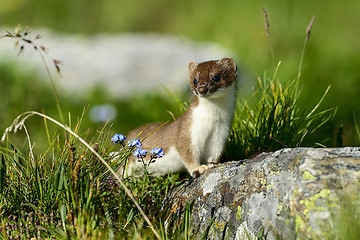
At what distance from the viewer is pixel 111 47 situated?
10.8 meters

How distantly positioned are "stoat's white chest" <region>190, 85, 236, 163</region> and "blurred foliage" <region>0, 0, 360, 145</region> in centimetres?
341

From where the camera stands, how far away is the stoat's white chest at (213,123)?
14.8 ft

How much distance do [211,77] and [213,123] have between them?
1.30 ft

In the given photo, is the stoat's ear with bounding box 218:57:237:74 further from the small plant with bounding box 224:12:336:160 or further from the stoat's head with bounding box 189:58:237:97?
the small plant with bounding box 224:12:336:160

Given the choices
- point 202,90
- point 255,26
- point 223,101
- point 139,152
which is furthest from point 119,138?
point 255,26

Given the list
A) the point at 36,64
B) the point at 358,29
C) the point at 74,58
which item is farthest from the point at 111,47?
the point at 358,29

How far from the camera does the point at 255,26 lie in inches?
461

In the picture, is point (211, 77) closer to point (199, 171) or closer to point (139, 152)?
point (199, 171)

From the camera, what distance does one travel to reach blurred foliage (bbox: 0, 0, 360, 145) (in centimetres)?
874

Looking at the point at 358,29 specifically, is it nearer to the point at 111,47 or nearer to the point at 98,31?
the point at 111,47

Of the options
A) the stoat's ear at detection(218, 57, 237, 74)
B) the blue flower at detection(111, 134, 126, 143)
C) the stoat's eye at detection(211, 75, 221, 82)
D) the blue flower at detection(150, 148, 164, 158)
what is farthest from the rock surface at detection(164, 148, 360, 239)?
the stoat's ear at detection(218, 57, 237, 74)

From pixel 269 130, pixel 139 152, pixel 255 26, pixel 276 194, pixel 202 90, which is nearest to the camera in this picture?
pixel 276 194

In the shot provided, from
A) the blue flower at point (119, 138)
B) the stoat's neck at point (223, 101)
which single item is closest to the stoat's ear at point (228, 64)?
the stoat's neck at point (223, 101)

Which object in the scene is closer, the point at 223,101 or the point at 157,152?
the point at 157,152
